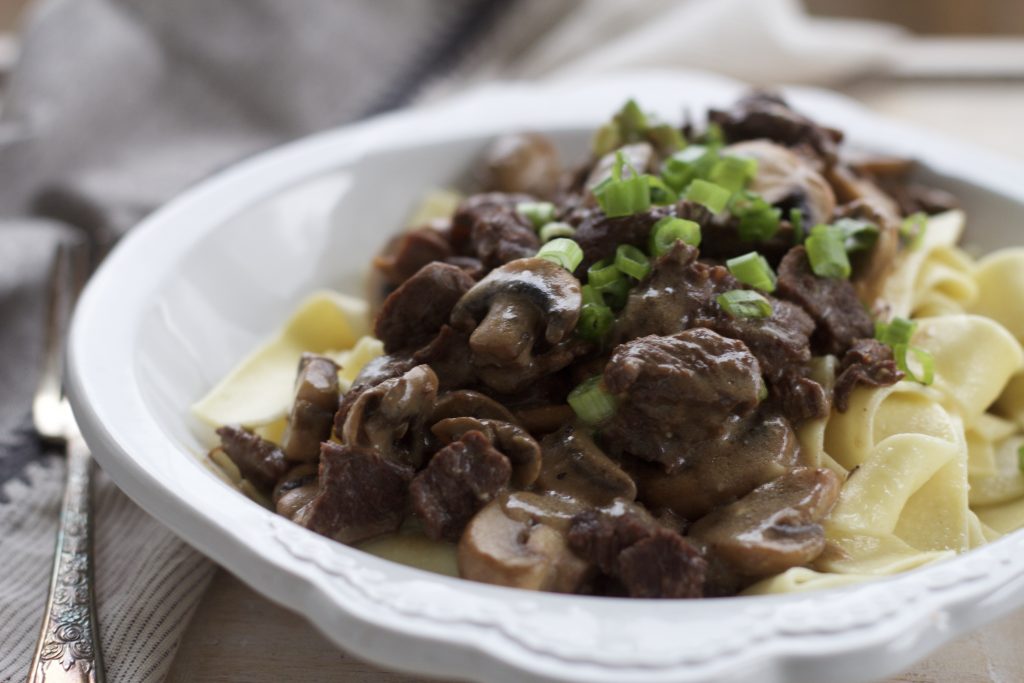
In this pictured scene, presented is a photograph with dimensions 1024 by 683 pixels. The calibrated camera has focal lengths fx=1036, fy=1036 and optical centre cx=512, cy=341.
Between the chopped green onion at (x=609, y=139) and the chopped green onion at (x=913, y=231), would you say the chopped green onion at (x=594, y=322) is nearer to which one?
the chopped green onion at (x=609, y=139)

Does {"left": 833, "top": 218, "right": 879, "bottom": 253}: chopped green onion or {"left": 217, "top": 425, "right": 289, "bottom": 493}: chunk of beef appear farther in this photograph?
{"left": 833, "top": 218, "right": 879, "bottom": 253}: chopped green onion

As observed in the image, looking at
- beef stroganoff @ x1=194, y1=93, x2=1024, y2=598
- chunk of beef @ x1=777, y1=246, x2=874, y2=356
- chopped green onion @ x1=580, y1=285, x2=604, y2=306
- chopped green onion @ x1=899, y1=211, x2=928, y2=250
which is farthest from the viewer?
chopped green onion @ x1=899, y1=211, x2=928, y2=250

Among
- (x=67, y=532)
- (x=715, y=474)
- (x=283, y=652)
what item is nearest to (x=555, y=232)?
(x=715, y=474)

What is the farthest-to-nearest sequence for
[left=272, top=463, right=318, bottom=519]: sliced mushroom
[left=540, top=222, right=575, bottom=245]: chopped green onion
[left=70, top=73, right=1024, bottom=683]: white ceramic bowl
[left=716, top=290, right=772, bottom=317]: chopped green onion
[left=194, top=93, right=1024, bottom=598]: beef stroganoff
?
[left=540, top=222, right=575, bottom=245]: chopped green onion → [left=716, top=290, right=772, bottom=317]: chopped green onion → [left=272, top=463, right=318, bottom=519]: sliced mushroom → [left=194, top=93, right=1024, bottom=598]: beef stroganoff → [left=70, top=73, right=1024, bottom=683]: white ceramic bowl

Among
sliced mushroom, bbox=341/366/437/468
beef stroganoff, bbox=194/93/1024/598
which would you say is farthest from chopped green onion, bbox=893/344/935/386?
sliced mushroom, bbox=341/366/437/468

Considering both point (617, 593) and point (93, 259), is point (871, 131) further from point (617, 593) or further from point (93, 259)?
point (93, 259)

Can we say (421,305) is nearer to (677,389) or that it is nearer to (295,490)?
(295,490)

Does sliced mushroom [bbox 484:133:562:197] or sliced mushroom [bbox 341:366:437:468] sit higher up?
sliced mushroom [bbox 341:366:437:468]

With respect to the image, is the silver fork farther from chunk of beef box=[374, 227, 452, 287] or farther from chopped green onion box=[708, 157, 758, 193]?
chopped green onion box=[708, 157, 758, 193]
